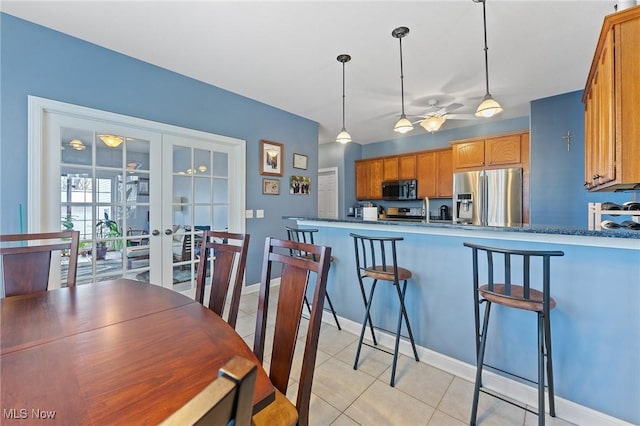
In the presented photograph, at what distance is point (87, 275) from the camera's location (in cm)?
257

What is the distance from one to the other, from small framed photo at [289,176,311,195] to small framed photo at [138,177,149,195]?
1.96 metres

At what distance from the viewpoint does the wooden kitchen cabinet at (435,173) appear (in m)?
4.98

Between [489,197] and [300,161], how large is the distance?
9.66ft

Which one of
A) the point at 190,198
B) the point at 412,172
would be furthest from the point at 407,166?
the point at 190,198

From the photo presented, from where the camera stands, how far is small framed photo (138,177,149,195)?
283cm

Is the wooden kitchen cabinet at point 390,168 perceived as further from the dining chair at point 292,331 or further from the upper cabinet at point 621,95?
the dining chair at point 292,331

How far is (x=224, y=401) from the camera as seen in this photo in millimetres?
277

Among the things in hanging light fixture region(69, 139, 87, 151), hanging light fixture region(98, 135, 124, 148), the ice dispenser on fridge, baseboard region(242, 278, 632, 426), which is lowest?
baseboard region(242, 278, 632, 426)

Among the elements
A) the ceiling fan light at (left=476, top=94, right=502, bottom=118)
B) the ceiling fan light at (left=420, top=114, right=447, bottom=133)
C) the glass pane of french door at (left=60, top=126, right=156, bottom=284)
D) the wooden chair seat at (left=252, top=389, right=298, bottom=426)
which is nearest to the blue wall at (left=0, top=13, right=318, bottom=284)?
the glass pane of french door at (left=60, top=126, right=156, bottom=284)

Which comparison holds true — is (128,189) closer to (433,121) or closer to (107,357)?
(107,357)

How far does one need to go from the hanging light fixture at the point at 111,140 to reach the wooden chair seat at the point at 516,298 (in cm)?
333

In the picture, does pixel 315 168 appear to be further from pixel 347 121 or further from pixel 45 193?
pixel 45 193

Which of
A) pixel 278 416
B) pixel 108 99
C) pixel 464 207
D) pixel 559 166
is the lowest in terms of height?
pixel 278 416

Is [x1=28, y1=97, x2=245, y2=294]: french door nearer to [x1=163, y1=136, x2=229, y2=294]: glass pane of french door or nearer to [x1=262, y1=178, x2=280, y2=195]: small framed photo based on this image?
[x1=163, y1=136, x2=229, y2=294]: glass pane of french door
